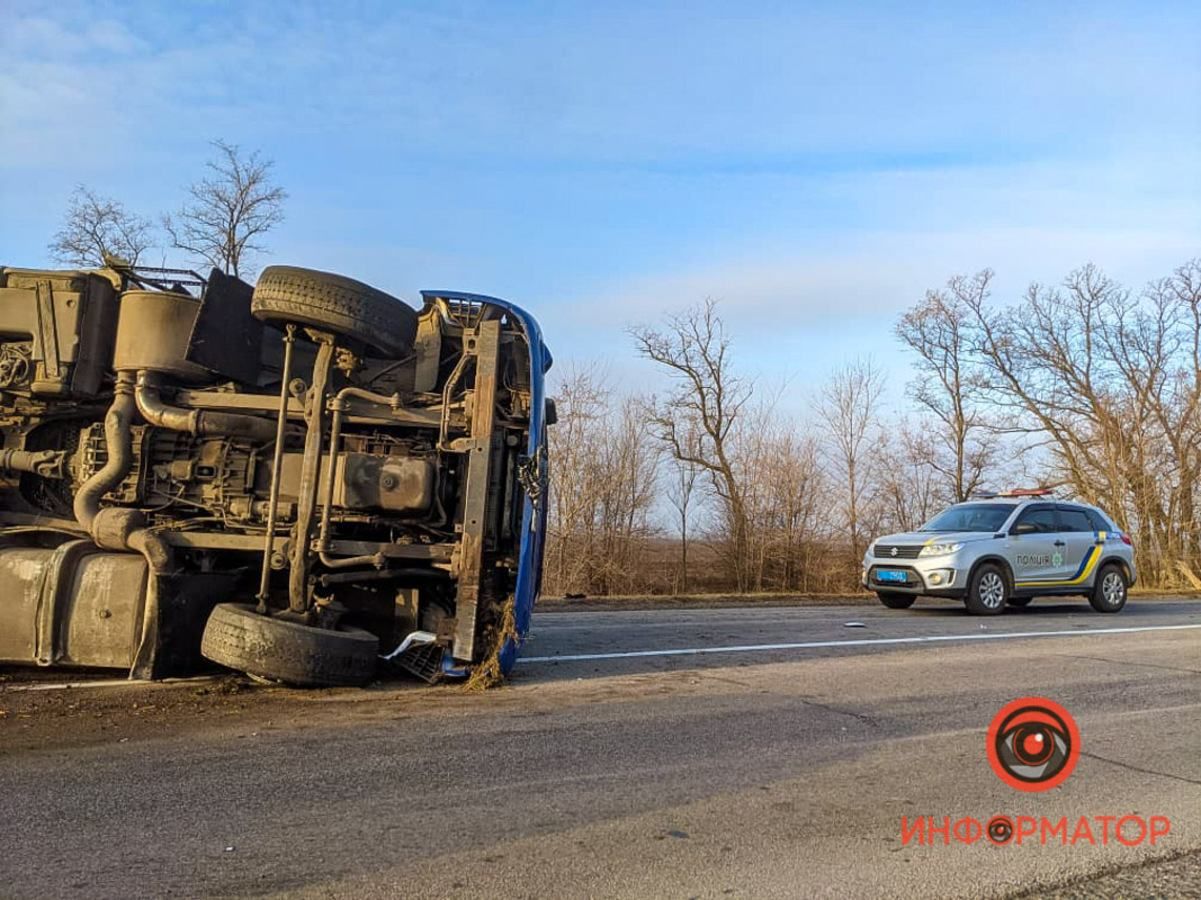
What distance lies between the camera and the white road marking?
8266 mm

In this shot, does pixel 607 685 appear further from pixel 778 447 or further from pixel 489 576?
pixel 778 447

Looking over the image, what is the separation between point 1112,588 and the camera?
14805 millimetres

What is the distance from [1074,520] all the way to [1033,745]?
1027cm

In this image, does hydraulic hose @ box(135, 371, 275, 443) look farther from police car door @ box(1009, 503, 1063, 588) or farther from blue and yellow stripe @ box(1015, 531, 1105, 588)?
blue and yellow stripe @ box(1015, 531, 1105, 588)

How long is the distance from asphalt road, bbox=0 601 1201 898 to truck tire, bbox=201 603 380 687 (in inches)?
7.7

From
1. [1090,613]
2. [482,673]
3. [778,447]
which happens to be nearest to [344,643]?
[482,673]

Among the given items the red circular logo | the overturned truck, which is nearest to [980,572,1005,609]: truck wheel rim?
the red circular logo

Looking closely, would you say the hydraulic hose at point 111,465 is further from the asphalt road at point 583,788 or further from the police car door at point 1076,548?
the police car door at point 1076,548

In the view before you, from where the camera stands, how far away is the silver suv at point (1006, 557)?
13.2 meters

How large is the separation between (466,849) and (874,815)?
1837 mm

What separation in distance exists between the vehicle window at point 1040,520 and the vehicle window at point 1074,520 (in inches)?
7.1

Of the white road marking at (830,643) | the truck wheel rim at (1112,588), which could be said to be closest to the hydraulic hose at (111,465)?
the white road marking at (830,643)

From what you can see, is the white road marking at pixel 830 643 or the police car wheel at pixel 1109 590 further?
the police car wheel at pixel 1109 590

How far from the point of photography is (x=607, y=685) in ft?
22.7
